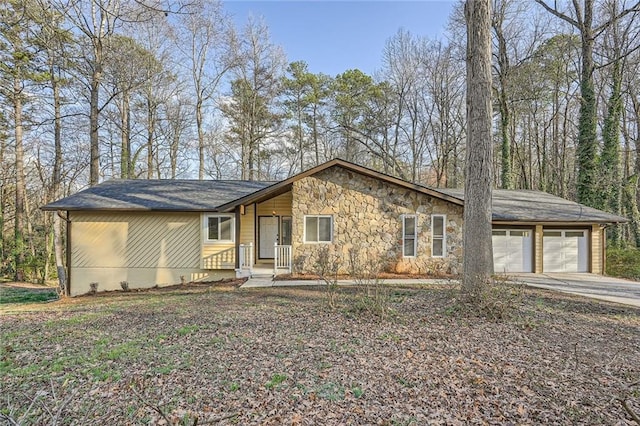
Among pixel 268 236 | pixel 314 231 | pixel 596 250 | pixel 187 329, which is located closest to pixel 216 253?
pixel 268 236

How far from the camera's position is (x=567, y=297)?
787 cm

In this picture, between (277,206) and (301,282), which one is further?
(277,206)

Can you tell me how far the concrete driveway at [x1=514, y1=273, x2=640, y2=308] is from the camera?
27.0ft

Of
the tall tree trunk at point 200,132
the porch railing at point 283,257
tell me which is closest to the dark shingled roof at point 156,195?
the porch railing at point 283,257

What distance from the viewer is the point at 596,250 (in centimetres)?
1230

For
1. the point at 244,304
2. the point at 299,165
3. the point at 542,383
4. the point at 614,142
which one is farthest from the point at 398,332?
the point at 299,165

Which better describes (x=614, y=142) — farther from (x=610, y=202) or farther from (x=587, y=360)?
(x=587, y=360)

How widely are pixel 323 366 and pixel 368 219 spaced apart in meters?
7.56

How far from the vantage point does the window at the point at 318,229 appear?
1124cm

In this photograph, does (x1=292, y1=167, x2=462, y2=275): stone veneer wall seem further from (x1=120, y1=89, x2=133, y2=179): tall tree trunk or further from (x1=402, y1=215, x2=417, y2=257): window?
(x1=120, y1=89, x2=133, y2=179): tall tree trunk

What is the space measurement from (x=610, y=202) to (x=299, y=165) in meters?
17.8

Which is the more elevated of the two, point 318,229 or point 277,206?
point 277,206

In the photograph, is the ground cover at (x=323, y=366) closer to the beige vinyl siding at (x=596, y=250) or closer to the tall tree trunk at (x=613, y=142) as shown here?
the beige vinyl siding at (x=596, y=250)

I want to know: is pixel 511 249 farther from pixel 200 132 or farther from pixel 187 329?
pixel 200 132
